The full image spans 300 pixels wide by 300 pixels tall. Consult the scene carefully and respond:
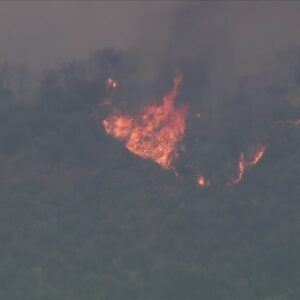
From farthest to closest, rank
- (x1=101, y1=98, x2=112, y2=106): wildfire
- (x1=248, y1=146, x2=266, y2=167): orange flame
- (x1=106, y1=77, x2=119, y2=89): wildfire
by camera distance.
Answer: (x1=106, y1=77, x2=119, y2=89): wildfire → (x1=101, y1=98, x2=112, y2=106): wildfire → (x1=248, y1=146, x2=266, y2=167): orange flame

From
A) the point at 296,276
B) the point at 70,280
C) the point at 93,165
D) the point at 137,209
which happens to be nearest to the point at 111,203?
the point at 137,209

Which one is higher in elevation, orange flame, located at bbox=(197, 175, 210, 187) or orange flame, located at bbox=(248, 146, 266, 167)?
orange flame, located at bbox=(248, 146, 266, 167)

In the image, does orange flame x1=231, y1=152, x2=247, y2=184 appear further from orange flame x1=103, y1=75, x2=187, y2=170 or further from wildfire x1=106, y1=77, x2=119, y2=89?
wildfire x1=106, y1=77, x2=119, y2=89

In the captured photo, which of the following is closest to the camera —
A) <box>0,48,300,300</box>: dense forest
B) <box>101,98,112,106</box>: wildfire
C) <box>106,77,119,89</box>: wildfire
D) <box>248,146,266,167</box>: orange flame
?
<box>0,48,300,300</box>: dense forest

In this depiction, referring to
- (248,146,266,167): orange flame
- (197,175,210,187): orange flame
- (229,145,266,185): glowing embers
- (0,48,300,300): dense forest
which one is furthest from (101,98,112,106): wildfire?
(248,146,266,167): orange flame

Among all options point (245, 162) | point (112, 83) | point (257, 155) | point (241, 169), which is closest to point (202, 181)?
point (241, 169)

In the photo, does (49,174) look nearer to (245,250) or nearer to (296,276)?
(245,250)
